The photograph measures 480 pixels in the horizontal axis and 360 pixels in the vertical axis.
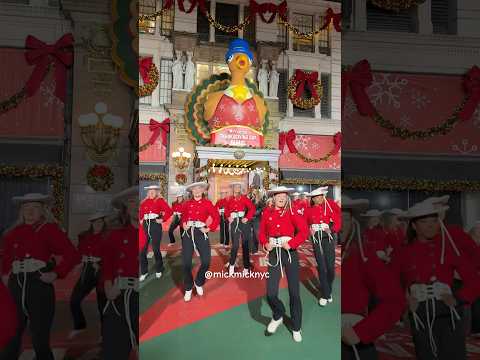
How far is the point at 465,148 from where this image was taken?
2953 mm

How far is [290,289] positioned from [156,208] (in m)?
0.91

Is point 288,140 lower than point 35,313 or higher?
higher

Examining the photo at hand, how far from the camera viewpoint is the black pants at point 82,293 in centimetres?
257

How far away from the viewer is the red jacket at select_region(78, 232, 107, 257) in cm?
258

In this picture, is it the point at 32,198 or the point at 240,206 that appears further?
the point at 240,206

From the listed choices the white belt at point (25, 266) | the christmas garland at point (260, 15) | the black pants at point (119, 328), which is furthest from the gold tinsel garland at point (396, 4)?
the white belt at point (25, 266)

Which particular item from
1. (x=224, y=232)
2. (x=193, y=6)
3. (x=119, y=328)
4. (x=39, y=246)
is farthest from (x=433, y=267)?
(x=39, y=246)

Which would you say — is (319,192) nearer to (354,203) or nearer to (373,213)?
(354,203)

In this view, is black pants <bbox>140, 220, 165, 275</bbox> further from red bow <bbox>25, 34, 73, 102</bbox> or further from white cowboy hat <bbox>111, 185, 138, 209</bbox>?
red bow <bbox>25, 34, 73, 102</bbox>

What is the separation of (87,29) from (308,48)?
4.33 feet

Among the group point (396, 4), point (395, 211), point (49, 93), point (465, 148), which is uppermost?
point (396, 4)

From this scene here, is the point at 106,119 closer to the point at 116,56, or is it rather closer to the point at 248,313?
the point at 116,56

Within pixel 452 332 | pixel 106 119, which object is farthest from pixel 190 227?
pixel 452 332

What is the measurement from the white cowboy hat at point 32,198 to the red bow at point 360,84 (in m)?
1.87
